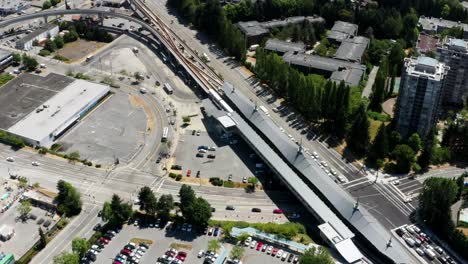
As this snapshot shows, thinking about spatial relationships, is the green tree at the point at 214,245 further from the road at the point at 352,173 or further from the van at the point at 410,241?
the van at the point at 410,241

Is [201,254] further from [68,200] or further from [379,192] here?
[379,192]

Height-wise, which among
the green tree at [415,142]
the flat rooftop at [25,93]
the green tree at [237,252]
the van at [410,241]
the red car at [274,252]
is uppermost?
the green tree at [415,142]

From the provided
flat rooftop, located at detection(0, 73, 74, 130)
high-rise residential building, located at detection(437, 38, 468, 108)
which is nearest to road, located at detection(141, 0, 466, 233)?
high-rise residential building, located at detection(437, 38, 468, 108)

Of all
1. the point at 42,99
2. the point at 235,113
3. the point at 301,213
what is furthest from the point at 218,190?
the point at 42,99

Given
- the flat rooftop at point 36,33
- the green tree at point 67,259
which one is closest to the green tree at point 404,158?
the green tree at point 67,259

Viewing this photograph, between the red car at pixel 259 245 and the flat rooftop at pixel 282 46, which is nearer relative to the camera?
the red car at pixel 259 245

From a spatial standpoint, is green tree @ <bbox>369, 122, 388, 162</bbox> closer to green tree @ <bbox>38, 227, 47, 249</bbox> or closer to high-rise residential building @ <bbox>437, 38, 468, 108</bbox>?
high-rise residential building @ <bbox>437, 38, 468, 108</bbox>
